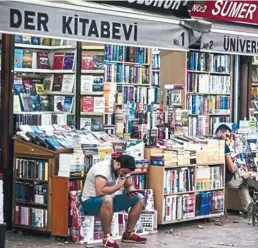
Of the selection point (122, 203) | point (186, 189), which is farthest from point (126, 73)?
point (122, 203)

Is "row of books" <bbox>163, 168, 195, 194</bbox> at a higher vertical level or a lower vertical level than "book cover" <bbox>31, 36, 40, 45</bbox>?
lower

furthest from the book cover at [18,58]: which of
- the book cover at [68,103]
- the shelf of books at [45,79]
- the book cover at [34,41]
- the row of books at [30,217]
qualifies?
the row of books at [30,217]

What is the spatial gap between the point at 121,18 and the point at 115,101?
16.4ft

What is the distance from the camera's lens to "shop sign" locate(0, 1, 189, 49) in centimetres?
666

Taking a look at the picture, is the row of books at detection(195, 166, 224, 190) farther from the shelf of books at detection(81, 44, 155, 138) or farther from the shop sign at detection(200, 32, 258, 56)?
the shop sign at detection(200, 32, 258, 56)

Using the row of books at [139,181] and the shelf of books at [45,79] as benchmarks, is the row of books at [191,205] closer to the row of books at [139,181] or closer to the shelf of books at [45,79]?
the row of books at [139,181]

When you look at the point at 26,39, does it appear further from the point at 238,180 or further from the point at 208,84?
the point at 208,84

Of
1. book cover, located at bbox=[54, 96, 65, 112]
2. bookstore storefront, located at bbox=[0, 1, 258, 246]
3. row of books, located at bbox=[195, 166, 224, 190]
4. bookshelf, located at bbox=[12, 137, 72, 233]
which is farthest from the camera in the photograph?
book cover, located at bbox=[54, 96, 65, 112]

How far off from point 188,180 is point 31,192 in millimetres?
2181

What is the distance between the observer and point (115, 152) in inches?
379

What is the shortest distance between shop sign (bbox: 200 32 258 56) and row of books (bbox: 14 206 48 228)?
2.82 meters

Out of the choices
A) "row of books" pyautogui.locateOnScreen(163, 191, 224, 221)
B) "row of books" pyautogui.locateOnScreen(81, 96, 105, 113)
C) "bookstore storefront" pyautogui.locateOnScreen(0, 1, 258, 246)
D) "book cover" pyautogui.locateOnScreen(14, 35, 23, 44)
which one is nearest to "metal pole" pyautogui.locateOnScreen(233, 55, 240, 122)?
"bookstore storefront" pyautogui.locateOnScreen(0, 1, 258, 246)

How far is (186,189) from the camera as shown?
10.3 metres

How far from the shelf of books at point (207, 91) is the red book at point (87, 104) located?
3269mm
